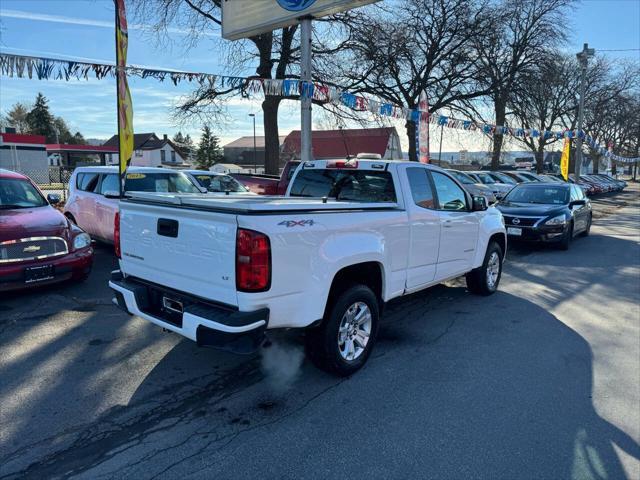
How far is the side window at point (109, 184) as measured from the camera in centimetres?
858

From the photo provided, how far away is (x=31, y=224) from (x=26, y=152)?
3655 centimetres

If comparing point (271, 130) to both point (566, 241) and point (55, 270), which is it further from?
point (55, 270)

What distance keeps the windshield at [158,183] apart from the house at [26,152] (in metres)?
27.7

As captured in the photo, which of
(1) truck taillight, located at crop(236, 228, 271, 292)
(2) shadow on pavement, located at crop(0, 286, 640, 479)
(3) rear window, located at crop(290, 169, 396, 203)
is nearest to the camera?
(2) shadow on pavement, located at crop(0, 286, 640, 479)

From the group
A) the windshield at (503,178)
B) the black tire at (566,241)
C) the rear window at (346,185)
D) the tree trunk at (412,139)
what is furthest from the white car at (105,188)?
the tree trunk at (412,139)

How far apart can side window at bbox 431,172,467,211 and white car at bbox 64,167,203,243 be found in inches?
211

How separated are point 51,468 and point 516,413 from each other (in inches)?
126

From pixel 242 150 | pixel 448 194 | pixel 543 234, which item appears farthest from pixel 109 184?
pixel 242 150

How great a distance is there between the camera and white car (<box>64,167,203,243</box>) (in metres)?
8.45

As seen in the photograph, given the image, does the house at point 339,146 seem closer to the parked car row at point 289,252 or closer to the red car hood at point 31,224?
the red car hood at point 31,224

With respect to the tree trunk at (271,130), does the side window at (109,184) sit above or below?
below

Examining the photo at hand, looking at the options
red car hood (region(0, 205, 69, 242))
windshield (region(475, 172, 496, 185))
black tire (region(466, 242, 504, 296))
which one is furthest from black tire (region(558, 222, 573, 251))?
windshield (region(475, 172, 496, 185))

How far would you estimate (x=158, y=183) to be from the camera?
8.85 meters

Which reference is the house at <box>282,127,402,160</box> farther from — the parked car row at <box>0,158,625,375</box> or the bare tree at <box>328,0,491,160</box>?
the parked car row at <box>0,158,625,375</box>
